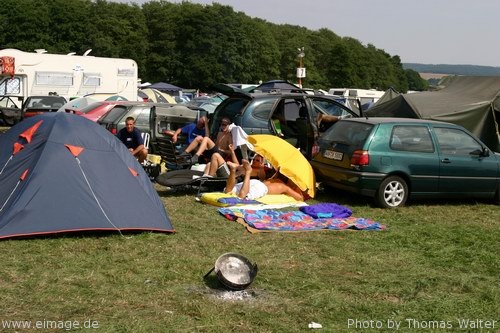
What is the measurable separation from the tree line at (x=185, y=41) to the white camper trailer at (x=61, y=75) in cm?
2770

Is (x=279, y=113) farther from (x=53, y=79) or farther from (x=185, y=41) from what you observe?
(x=185, y=41)

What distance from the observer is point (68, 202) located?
6680 mm

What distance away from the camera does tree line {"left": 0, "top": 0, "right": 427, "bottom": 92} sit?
58.8 metres

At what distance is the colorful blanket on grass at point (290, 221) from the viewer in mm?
7719

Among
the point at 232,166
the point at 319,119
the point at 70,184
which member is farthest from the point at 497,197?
the point at 70,184

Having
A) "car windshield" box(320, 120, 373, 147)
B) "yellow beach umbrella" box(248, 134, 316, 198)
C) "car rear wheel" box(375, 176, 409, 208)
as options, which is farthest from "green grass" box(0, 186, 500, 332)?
"yellow beach umbrella" box(248, 134, 316, 198)

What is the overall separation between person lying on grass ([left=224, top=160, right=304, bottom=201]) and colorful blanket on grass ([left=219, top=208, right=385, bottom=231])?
2.67 ft

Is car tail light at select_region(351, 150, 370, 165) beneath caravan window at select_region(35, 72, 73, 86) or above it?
beneath

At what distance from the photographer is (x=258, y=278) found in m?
5.64

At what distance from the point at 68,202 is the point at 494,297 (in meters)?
4.61

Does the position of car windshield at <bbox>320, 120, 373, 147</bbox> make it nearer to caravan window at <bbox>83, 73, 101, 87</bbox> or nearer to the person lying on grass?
the person lying on grass

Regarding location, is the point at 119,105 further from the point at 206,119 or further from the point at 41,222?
the point at 41,222

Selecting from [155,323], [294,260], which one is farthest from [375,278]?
[155,323]

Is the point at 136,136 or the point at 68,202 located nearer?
the point at 68,202
